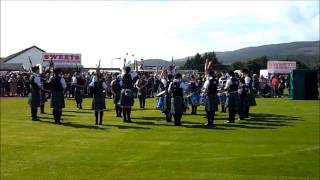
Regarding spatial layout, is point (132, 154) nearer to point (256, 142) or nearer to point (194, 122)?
point (256, 142)

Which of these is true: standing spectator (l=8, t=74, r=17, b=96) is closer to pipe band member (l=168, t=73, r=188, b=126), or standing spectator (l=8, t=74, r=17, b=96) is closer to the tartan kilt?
the tartan kilt

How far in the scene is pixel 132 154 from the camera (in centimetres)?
1296

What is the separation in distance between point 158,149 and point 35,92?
27.5 feet

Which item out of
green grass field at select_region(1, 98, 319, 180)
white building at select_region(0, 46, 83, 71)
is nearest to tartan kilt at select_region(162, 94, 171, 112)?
green grass field at select_region(1, 98, 319, 180)

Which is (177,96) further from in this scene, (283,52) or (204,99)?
(283,52)

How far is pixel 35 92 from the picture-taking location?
67.2 ft

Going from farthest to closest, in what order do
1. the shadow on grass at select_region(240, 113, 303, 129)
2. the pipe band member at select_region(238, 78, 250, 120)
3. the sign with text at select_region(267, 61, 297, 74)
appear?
the sign with text at select_region(267, 61, 297, 74) < the pipe band member at select_region(238, 78, 250, 120) < the shadow on grass at select_region(240, 113, 303, 129)

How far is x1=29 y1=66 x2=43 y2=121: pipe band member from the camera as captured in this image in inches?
791

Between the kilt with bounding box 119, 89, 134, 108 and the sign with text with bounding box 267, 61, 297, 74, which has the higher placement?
the sign with text with bounding box 267, 61, 297, 74

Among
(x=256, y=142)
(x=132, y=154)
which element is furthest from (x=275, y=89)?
(x=132, y=154)

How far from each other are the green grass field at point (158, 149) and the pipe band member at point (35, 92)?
18.9 inches

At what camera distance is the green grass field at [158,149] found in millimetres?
11086

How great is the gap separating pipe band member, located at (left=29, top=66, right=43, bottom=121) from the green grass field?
1.58 ft

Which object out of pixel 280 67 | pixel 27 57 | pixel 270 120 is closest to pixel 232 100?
pixel 270 120
